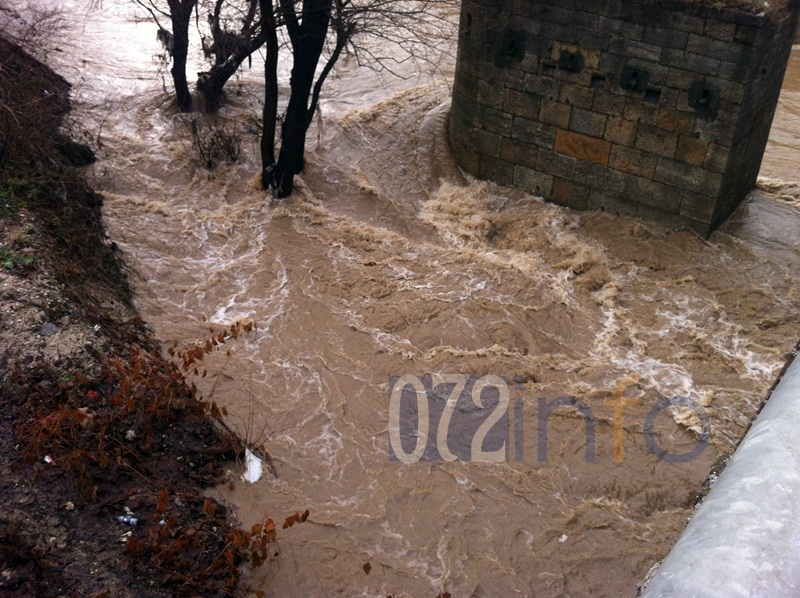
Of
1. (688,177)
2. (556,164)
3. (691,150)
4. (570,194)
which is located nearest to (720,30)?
(691,150)

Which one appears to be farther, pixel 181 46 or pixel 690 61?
pixel 181 46

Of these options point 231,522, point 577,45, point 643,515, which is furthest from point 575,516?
point 577,45

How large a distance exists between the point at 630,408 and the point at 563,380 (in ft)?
2.09

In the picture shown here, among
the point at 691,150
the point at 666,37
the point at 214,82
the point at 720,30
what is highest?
the point at 720,30

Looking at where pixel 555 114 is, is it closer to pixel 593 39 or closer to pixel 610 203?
pixel 593 39

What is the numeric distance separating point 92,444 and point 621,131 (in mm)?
6621

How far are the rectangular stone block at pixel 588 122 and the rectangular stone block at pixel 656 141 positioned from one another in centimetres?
46

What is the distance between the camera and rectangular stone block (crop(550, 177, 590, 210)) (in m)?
8.92

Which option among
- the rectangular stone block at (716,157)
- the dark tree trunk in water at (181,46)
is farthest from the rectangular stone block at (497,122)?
the dark tree trunk in water at (181,46)

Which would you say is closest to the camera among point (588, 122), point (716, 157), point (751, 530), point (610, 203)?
point (751, 530)

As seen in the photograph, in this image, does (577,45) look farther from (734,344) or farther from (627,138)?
(734,344)

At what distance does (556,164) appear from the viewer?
8.97 meters

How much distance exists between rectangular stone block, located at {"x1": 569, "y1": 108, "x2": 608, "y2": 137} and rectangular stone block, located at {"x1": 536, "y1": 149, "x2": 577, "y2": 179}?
0.40 m

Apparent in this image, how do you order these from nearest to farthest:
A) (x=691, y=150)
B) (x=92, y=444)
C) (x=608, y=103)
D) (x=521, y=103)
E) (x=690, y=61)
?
(x=92, y=444) → (x=690, y=61) → (x=691, y=150) → (x=608, y=103) → (x=521, y=103)
